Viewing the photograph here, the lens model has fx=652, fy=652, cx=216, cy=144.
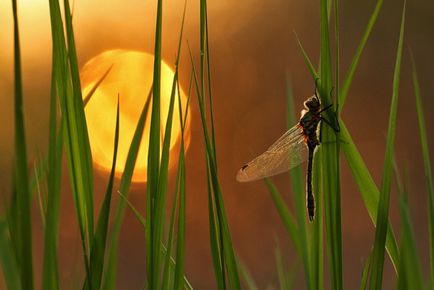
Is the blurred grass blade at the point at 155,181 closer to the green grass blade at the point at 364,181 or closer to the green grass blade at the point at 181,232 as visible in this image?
the green grass blade at the point at 181,232

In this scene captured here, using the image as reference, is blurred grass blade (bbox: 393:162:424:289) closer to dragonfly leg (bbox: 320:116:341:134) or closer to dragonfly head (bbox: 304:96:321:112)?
dragonfly leg (bbox: 320:116:341:134)

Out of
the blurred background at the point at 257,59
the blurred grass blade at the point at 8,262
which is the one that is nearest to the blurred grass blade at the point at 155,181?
the blurred grass blade at the point at 8,262

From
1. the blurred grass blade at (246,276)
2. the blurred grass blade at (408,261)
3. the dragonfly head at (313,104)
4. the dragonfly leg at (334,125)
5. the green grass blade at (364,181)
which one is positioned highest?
the dragonfly head at (313,104)

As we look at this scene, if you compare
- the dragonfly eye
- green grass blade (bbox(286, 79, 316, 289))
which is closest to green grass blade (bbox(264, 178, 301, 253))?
green grass blade (bbox(286, 79, 316, 289))

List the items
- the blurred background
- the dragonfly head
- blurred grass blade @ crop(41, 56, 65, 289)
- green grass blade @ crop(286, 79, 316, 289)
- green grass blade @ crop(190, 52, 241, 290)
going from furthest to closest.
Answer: the blurred background
the dragonfly head
green grass blade @ crop(286, 79, 316, 289)
green grass blade @ crop(190, 52, 241, 290)
blurred grass blade @ crop(41, 56, 65, 289)

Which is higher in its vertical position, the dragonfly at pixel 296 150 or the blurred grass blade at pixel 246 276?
the dragonfly at pixel 296 150

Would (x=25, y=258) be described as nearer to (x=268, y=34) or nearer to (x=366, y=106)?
(x=268, y=34)

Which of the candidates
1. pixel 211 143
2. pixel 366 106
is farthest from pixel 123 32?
pixel 211 143

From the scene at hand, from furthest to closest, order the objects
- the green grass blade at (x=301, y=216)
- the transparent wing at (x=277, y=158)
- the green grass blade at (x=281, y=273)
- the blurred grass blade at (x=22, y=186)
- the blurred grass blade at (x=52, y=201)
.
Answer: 1. the transparent wing at (x=277, y=158)
2. the green grass blade at (x=281, y=273)
3. the green grass blade at (x=301, y=216)
4. the blurred grass blade at (x=52, y=201)
5. the blurred grass blade at (x=22, y=186)

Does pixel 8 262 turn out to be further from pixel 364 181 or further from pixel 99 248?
pixel 364 181
